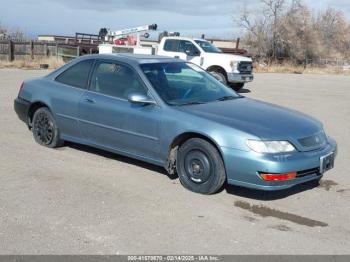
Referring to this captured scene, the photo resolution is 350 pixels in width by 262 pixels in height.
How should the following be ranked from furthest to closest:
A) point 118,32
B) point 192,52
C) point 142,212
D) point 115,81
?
point 118,32 → point 192,52 → point 115,81 → point 142,212

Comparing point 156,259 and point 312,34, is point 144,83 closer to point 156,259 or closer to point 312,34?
point 156,259

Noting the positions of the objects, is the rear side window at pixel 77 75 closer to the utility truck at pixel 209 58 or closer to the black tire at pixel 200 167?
the black tire at pixel 200 167

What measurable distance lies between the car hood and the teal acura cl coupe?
12 mm

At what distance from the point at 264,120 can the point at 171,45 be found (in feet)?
46.5

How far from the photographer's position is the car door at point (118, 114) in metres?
6.53

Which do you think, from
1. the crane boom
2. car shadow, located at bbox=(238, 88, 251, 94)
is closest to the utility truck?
car shadow, located at bbox=(238, 88, 251, 94)

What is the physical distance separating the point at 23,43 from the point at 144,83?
2762cm


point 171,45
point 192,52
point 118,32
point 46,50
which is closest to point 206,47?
point 192,52

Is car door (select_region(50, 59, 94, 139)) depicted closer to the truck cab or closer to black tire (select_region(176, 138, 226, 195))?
A: black tire (select_region(176, 138, 226, 195))

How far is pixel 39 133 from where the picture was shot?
815 centimetres

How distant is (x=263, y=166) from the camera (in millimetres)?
5574

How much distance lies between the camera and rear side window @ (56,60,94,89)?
7489 millimetres

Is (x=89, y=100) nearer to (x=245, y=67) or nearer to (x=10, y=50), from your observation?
(x=245, y=67)

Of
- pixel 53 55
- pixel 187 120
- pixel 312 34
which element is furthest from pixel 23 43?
pixel 312 34
